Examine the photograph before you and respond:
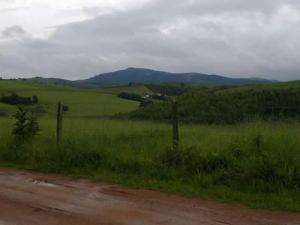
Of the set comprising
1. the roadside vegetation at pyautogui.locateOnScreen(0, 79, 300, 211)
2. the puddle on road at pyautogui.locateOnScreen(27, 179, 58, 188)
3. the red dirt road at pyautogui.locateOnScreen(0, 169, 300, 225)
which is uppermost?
the roadside vegetation at pyautogui.locateOnScreen(0, 79, 300, 211)

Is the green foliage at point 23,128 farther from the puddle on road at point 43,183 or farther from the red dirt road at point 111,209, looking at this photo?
the red dirt road at point 111,209

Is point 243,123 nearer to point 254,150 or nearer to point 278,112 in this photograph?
point 278,112

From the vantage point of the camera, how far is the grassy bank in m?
9.77

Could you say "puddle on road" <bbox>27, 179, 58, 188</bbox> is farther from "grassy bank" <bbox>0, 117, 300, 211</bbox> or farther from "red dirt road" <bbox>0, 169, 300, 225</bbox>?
"grassy bank" <bbox>0, 117, 300, 211</bbox>

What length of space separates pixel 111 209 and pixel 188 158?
3628mm

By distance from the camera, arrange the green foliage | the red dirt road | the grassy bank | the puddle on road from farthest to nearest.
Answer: the green foliage
the puddle on road
the grassy bank
the red dirt road

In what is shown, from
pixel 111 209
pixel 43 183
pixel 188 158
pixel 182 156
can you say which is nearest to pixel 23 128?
pixel 43 183

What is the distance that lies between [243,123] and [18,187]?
5.57m

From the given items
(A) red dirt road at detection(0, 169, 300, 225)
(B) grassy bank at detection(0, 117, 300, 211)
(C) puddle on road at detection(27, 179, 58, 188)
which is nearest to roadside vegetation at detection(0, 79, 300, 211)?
(B) grassy bank at detection(0, 117, 300, 211)

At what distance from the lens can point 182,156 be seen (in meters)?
11.7

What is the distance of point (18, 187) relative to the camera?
10453mm

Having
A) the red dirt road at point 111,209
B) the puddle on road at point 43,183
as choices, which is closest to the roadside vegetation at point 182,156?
the red dirt road at point 111,209

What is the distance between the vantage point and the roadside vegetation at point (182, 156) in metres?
9.80

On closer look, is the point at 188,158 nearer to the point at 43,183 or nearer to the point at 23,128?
the point at 43,183
